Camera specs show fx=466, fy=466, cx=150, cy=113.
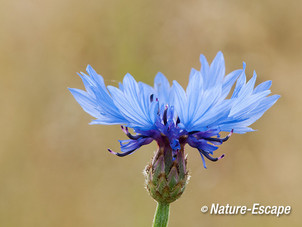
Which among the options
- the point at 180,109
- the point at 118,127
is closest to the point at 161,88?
the point at 180,109

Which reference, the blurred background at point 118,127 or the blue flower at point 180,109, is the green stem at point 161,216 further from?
the blurred background at point 118,127

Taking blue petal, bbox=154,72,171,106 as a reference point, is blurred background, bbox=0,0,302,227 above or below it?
above

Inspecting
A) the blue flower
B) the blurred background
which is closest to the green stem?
the blue flower

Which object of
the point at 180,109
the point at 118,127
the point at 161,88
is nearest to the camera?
the point at 180,109

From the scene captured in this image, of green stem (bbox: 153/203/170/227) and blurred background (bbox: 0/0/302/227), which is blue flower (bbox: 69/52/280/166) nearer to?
green stem (bbox: 153/203/170/227)

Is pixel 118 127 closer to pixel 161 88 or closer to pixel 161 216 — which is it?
pixel 161 88

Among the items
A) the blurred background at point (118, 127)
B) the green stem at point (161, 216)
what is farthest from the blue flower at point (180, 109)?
the blurred background at point (118, 127)
